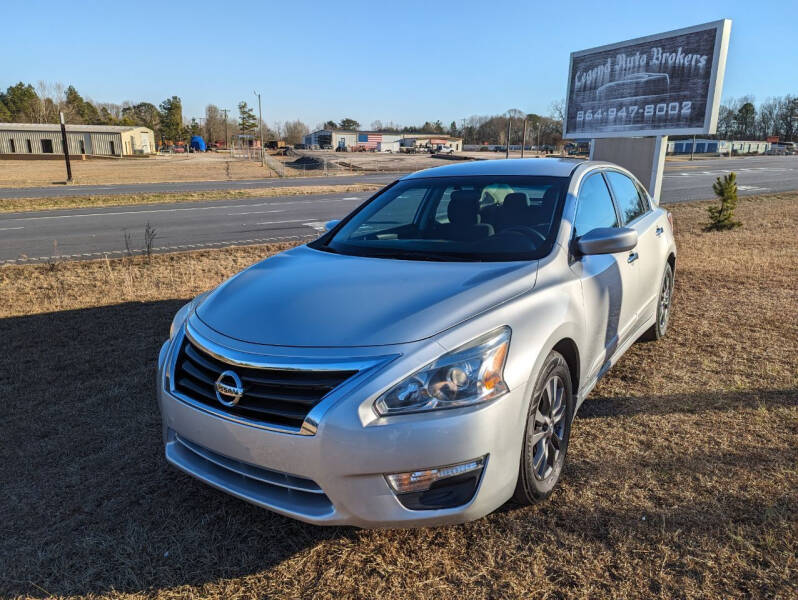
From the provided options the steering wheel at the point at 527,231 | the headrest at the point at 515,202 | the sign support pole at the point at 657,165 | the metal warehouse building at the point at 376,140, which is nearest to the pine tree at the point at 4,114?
the metal warehouse building at the point at 376,140

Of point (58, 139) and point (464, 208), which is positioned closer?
point (464, 208)

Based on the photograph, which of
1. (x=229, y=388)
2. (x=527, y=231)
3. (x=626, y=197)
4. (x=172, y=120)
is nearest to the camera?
(x=229, y=388)

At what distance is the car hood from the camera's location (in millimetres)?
2354

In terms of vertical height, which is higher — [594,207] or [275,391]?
[594,207]

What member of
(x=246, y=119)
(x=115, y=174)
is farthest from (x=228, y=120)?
(x=115, y=174)

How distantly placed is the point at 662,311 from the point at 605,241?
2478mm

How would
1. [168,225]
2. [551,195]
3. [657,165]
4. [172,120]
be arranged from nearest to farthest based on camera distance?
[551,195]
[657,165]
[168,225]
[172,120]

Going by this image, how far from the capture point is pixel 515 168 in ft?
13.1

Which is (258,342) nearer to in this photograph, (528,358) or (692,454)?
(528,358)

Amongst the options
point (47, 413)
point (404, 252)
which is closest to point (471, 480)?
point (404, 252)

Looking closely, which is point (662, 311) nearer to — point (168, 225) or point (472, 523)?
point (472, 523)

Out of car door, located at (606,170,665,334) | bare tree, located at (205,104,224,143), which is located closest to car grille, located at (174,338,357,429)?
car door, located at (606,170,665,334)

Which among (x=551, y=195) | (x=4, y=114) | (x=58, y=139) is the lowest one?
(x=551, y=195)

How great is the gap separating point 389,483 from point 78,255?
9.51 m
